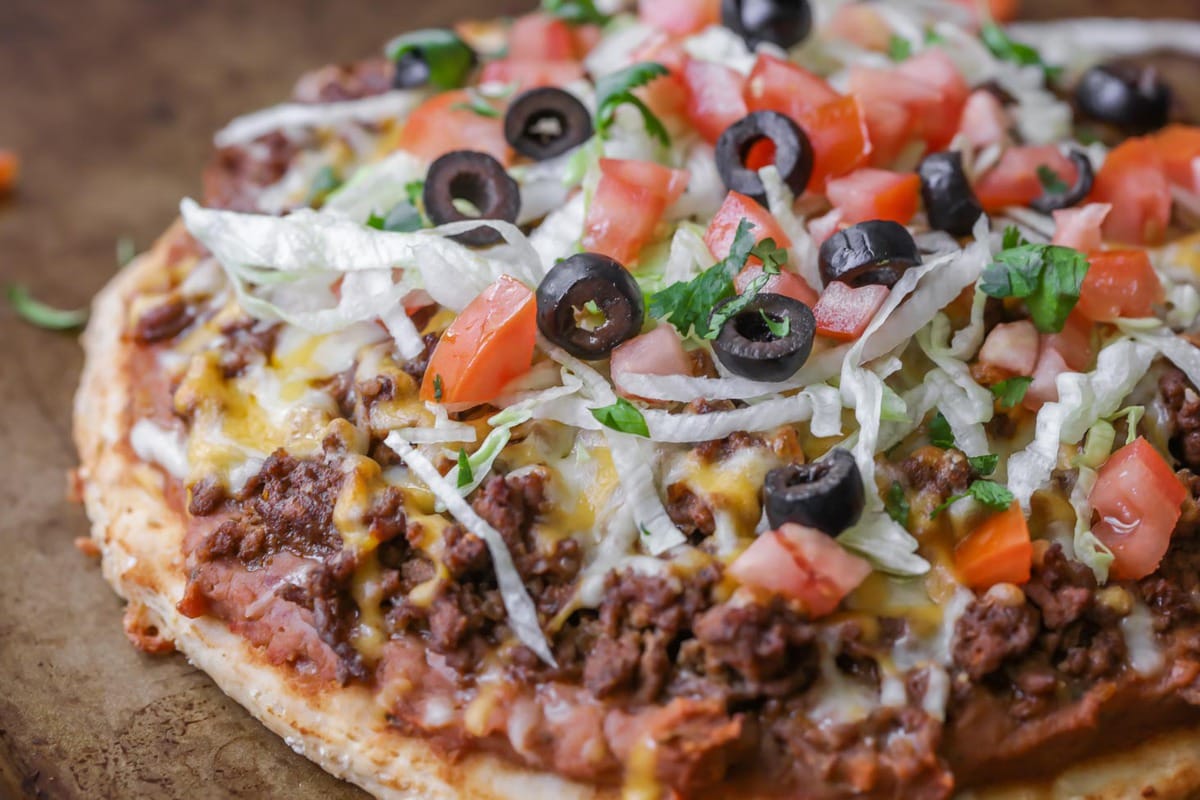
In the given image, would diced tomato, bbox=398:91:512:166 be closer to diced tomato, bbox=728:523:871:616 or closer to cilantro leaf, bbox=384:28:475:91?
cilantro leaf, bbox=384:28:475:91

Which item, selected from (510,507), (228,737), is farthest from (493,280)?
(228,737)

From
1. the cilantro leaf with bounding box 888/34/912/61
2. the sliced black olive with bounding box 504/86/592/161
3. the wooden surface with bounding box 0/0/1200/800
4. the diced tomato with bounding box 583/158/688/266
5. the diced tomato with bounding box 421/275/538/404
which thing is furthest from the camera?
the cilantro leaf with bounding box 888/34/912/61

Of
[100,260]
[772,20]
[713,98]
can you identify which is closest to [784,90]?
[713,98]

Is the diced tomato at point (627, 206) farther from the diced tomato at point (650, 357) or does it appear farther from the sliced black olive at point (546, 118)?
the diced tomato at point (650, 357)

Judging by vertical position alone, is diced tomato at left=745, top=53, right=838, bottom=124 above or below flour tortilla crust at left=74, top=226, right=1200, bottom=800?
above

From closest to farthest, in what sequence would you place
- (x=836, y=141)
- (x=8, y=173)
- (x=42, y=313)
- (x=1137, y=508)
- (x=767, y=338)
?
1. (x=1137, y=508)
2. (x=767, y=338)
3. (x=836, y=141)
4. (x=42, y=313)
5. (x=8, y=173)

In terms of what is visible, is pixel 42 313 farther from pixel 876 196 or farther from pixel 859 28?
pixel 859 28

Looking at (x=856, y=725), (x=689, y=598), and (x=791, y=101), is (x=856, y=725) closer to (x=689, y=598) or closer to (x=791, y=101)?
(x=689, y=598)

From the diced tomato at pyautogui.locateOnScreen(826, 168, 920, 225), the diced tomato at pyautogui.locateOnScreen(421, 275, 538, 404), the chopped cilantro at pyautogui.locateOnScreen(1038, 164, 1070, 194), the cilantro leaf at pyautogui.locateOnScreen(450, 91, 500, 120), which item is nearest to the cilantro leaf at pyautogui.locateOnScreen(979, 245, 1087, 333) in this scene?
the diced tomato at pyautogui.locateOnScreen(826, 168, 920, 225)
